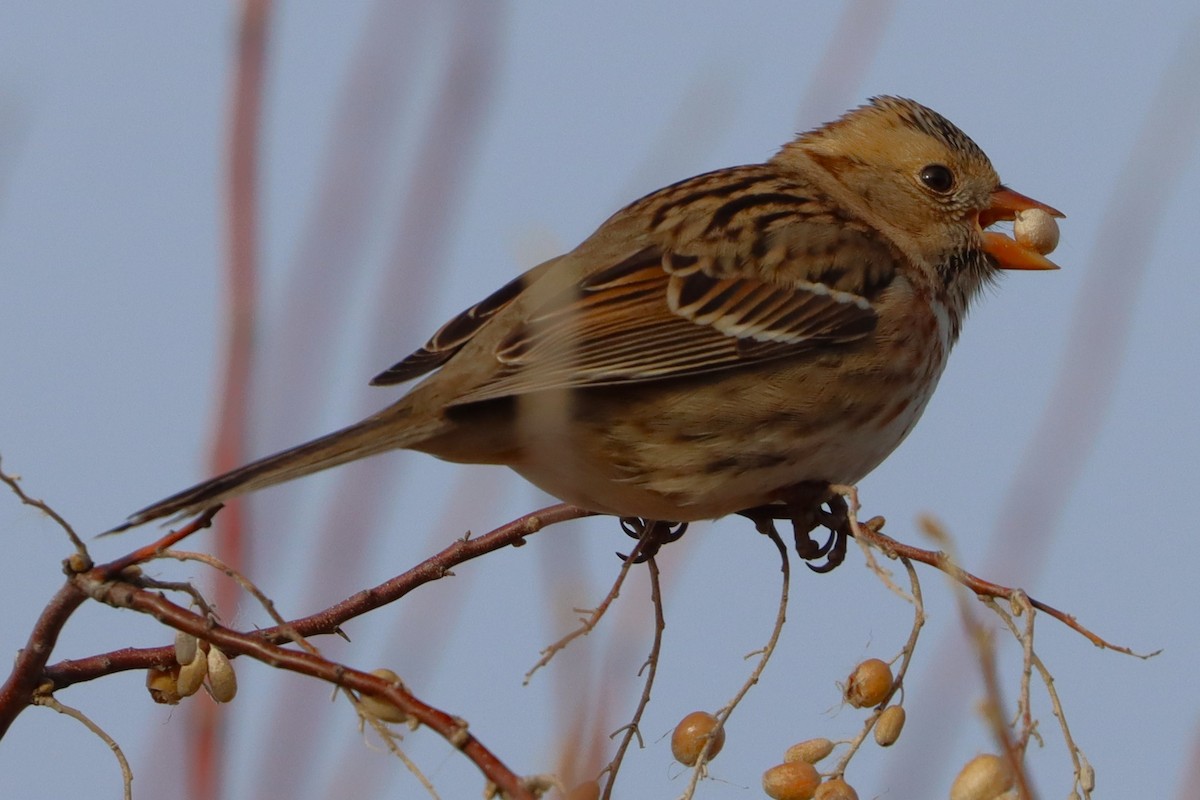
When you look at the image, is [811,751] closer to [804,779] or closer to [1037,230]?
[804,779]

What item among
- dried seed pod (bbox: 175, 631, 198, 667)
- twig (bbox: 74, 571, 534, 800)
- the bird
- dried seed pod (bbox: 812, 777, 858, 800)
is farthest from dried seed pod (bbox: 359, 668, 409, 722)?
the bird

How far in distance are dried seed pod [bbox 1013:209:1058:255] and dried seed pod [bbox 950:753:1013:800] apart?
2212 millimetres

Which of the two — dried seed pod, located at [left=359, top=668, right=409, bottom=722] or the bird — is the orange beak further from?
dried seed pod, located at [left=359, top=668, right=409, bottom=722]

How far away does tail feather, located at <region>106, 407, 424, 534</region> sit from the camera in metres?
1.69

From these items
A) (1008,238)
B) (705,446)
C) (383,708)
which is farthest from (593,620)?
(1008,238)

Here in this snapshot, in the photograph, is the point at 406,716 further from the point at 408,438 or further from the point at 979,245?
the point at 979,245

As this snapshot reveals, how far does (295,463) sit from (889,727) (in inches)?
34.9

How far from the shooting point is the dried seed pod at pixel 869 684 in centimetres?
179

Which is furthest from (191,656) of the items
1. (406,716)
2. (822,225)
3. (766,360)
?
(822,225)

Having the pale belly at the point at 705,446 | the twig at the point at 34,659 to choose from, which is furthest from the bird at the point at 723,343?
the twig at the point at 34,659

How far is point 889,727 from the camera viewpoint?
1.76m

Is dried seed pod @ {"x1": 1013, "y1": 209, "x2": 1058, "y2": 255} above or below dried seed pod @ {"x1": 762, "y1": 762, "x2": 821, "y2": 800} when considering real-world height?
above

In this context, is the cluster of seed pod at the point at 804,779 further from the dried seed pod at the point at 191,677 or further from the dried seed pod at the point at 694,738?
the dried seed pod at the point at 191,677

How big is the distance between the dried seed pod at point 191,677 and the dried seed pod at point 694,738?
59 centimetres
